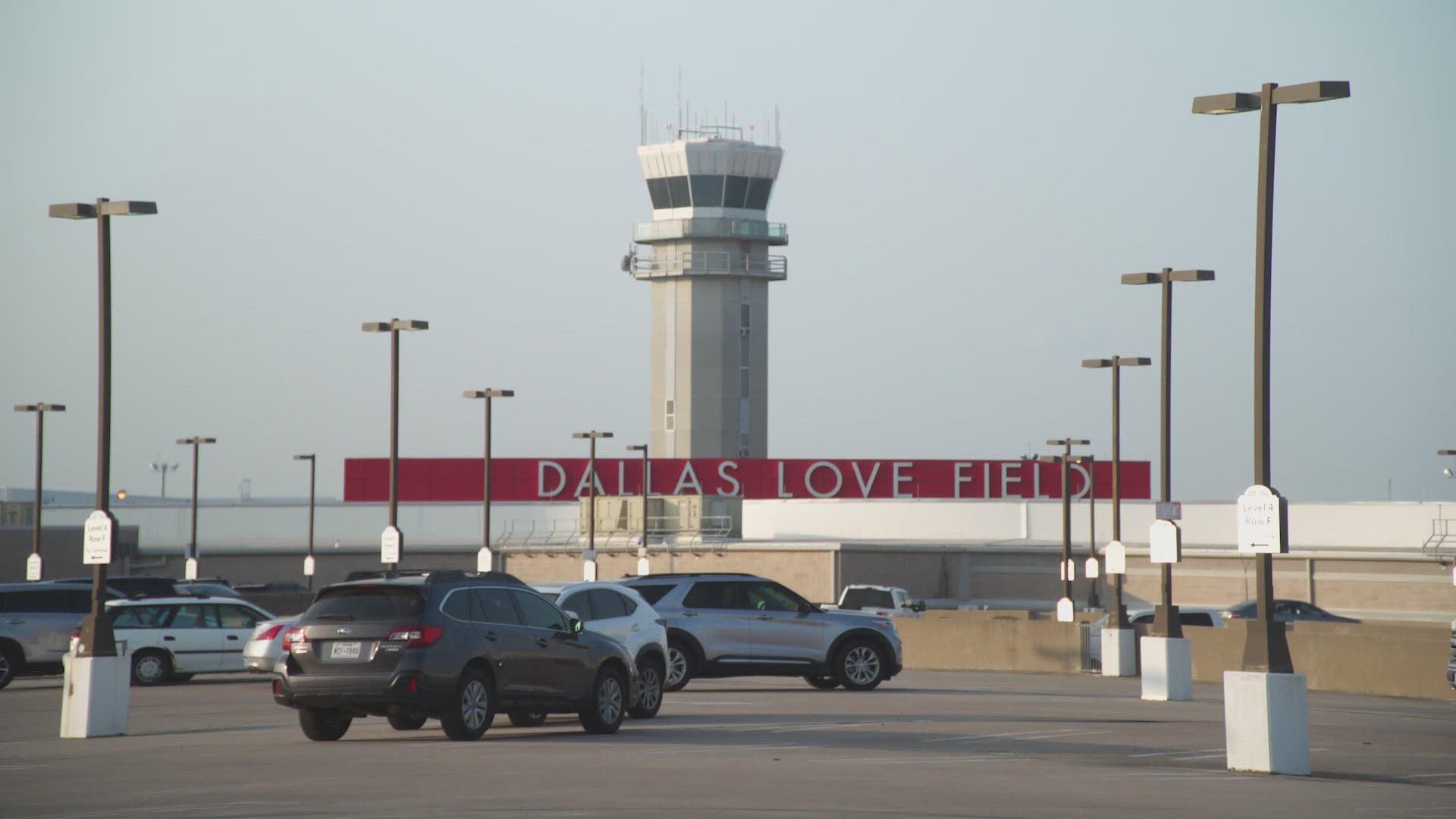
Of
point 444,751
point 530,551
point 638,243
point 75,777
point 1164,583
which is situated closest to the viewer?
point 75,777

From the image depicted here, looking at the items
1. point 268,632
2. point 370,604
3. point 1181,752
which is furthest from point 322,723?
point 268,632

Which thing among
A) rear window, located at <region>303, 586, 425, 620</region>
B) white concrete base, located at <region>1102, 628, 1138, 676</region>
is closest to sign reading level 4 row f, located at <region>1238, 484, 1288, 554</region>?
rear window, located at <region>303, 586, 425, 620</region>

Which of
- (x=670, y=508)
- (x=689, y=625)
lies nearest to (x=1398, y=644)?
(x=689, y=625)

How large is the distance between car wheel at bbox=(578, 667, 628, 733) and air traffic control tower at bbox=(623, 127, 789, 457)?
6453cm

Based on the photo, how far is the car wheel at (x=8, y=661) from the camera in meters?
28.0

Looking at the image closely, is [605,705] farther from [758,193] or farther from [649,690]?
[758,193]

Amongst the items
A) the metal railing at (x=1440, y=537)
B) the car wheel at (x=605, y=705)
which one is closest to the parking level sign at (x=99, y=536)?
the car wheel at (x=605, y=705)

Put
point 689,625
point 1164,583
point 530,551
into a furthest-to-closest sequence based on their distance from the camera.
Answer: point 530,551, point 1164,583, point 689,625

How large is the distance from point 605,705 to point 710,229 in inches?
2600

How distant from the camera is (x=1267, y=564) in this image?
55.1 ft

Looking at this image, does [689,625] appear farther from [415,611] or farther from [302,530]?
[302,530]

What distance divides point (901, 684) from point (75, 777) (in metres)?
18.1

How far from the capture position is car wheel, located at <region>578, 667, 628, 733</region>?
18.7 metres

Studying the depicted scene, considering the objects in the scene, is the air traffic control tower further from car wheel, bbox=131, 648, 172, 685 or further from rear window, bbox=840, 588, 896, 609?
car wheel, bbox=131, 648, 172, 685
